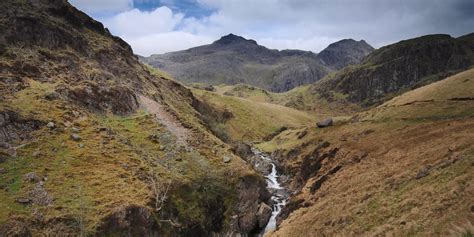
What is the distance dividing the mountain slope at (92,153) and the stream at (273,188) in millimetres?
3310

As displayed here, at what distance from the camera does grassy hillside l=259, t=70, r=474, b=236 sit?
30.0 meters

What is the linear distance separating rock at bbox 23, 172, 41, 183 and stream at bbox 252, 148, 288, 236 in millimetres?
37376

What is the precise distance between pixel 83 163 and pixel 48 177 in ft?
19.3

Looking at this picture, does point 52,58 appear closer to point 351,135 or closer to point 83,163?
point 83,163

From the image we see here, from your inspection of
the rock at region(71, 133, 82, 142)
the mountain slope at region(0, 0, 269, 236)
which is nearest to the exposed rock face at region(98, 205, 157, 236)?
the mountain slope at region(0, 0, 269, 236)

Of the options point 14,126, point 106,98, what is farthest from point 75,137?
point 106,98

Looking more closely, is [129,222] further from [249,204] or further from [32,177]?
[249,204]

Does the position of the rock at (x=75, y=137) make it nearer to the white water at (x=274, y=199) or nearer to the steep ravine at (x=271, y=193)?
the steep ravine at (x=271, y=193)

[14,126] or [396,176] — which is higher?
[14,126]

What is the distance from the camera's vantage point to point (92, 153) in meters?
57.1

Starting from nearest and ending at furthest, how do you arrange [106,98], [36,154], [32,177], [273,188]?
[32,177] < [36,154] < [106,98] < [273,188]

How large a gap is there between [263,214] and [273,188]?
2495cm

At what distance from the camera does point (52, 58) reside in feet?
254

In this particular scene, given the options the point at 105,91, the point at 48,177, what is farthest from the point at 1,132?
the point at 105,91
